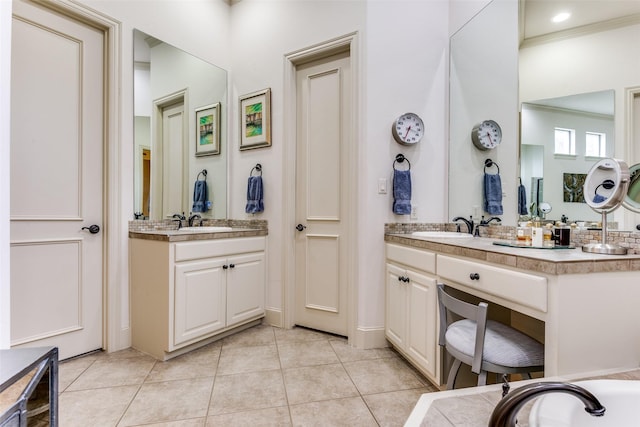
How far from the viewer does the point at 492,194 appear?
7.54 ft

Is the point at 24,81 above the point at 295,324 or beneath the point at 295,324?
above

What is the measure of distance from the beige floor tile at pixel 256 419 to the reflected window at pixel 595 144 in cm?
198

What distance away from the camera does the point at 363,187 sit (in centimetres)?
242

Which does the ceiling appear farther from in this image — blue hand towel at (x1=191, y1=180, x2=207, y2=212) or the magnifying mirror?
blue hand towel at (x1=191, y1=180, x2=207, y2=212)

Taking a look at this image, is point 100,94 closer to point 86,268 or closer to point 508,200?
point 86,268

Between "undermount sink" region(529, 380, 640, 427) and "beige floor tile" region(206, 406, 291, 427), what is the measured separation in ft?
4.01

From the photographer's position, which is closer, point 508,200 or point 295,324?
point 508,200

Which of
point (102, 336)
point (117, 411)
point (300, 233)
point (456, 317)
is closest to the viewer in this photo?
point (117, 411)

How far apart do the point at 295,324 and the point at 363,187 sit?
1385 millimetres

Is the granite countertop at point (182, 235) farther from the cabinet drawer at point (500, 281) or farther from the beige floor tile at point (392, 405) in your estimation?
the cabinet drawer at point (500, 281)

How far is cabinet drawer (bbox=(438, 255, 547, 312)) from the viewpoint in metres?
1.14

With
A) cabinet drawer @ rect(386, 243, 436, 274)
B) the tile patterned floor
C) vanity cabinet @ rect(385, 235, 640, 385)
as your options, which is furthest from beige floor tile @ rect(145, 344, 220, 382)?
vanity cabinet @ rect(385, 235, 640, 385)

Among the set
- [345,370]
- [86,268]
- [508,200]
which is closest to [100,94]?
[86,268]

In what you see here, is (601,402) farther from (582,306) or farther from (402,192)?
(402,192)
